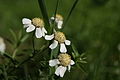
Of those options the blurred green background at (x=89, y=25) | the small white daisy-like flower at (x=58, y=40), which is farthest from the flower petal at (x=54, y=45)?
the blurred green background at (x=89, y=25)

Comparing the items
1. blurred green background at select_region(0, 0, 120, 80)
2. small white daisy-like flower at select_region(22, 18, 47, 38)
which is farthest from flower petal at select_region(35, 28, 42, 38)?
blurred green background at select_region(0, 0, 120, 80)

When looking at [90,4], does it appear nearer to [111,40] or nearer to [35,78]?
A: [111,40]

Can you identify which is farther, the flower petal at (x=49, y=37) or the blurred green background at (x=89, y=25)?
the blurred green background at (x=89, y=25)

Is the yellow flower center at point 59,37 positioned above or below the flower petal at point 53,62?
above

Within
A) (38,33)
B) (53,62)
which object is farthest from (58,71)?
(38,33)

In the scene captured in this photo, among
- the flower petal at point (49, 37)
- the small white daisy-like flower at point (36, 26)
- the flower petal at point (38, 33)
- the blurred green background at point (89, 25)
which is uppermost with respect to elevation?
the small white daisy-like flower at point (36, 26)

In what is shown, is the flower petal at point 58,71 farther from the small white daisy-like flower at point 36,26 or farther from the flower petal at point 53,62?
the small white daisy-like flower at point 36,26

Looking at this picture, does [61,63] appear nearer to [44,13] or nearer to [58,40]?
[58,40]

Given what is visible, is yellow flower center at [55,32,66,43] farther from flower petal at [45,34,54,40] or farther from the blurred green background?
the blurred green background

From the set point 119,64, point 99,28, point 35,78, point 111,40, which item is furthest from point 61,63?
point 99,28
